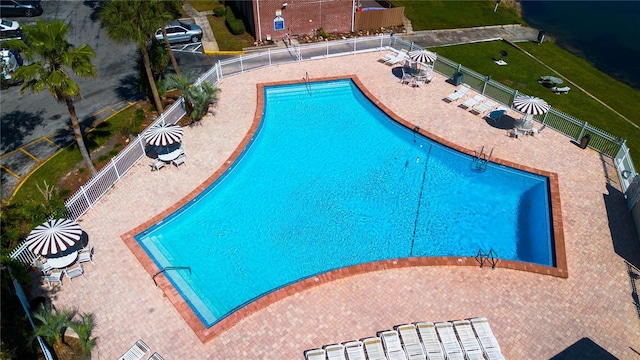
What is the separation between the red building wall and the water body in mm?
20226

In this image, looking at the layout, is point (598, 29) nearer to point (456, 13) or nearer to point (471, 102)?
point (456, 13)

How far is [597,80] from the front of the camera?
115 feet

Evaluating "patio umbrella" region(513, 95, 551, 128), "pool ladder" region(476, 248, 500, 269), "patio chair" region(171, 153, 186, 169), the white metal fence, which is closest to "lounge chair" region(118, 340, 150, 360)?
the white metal fence

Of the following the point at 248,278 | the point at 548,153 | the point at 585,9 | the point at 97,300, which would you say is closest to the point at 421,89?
the point at 548,153

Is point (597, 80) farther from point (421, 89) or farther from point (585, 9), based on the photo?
point (585, 9)

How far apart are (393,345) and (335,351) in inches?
82.8

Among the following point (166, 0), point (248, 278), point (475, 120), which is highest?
point (166, 0)

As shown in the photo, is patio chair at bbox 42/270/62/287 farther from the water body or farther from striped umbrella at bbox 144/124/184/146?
the water body

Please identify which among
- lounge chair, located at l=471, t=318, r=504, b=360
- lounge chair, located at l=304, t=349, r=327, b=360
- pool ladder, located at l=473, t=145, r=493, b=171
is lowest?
lounge chair, located at l=304, t=349, r=327, b=360

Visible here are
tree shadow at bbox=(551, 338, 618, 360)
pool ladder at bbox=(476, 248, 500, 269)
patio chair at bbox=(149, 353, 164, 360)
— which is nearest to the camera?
patio chair at bbox=(149, 353, 164, 360)

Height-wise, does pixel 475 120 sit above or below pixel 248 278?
above

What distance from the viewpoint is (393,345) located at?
53.7ft

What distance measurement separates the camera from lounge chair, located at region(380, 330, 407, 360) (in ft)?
52.8

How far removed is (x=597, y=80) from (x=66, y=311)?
3790cm
